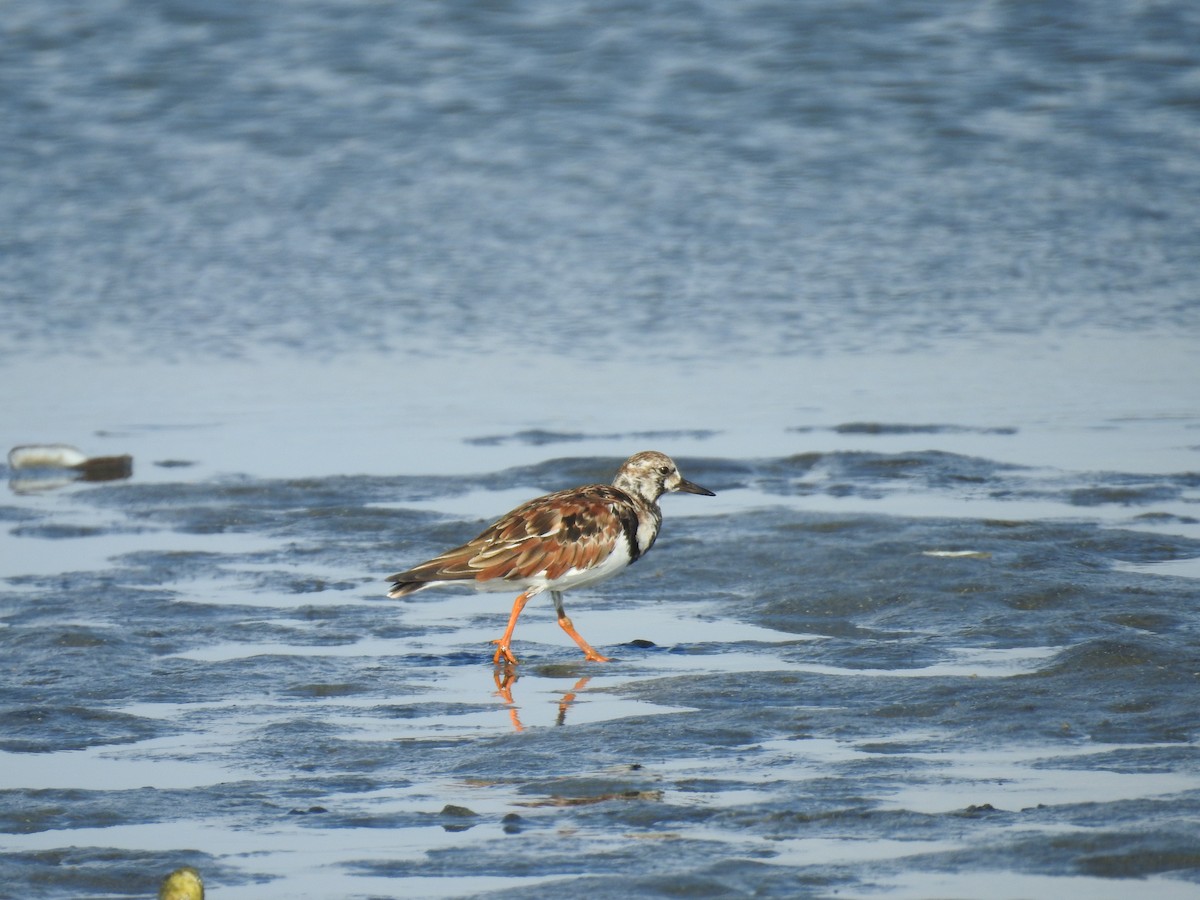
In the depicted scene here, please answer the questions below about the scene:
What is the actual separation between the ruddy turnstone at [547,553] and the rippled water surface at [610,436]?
31 cm

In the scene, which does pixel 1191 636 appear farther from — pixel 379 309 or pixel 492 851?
pixel 379 309

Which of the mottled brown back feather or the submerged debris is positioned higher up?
the mottled brown back feather

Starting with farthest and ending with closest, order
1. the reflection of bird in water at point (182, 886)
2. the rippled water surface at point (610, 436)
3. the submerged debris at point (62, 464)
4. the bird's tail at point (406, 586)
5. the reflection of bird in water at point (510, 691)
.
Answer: the submerged debris at point (62, 464) → the bird's tail at point (406, 586) → the reflection of bird in water at point (510, 691) → the rippled water surface at point (610, 436) → the reflection of bird in water at point (182, 886)

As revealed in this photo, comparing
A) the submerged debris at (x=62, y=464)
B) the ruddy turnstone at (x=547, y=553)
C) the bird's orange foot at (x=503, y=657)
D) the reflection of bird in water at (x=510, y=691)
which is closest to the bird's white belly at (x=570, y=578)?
the ruddy turnstone at (x=547, y=553)

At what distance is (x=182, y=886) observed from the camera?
5.24m

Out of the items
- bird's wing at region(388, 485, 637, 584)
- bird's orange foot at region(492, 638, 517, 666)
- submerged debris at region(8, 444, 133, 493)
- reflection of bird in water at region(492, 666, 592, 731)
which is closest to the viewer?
reflection of bird in water at region(492, 666, 592, 731)

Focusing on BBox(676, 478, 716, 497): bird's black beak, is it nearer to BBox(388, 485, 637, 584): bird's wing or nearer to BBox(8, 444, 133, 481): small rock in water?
BBox(388, 485, 637, 584): bird's wing

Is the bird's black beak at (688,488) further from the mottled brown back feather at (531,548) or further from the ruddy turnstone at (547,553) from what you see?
the mottled brown back feather at (531,548)

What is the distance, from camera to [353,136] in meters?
24.3

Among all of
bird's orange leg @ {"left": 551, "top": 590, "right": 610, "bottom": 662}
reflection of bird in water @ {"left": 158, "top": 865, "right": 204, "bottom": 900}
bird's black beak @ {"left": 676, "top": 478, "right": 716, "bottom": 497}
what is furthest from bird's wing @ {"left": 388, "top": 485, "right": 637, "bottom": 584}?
reflection of bird in water @ {"left": 158, "top": 865, "right": 204, "bottom": 900}

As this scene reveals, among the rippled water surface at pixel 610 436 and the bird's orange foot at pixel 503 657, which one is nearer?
the rippled water surface at pixel 610 436

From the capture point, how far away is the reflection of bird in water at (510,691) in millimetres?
7613

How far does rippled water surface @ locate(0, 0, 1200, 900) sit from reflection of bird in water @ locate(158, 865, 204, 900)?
349 millimetres

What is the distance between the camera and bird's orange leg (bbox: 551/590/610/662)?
8.60m
